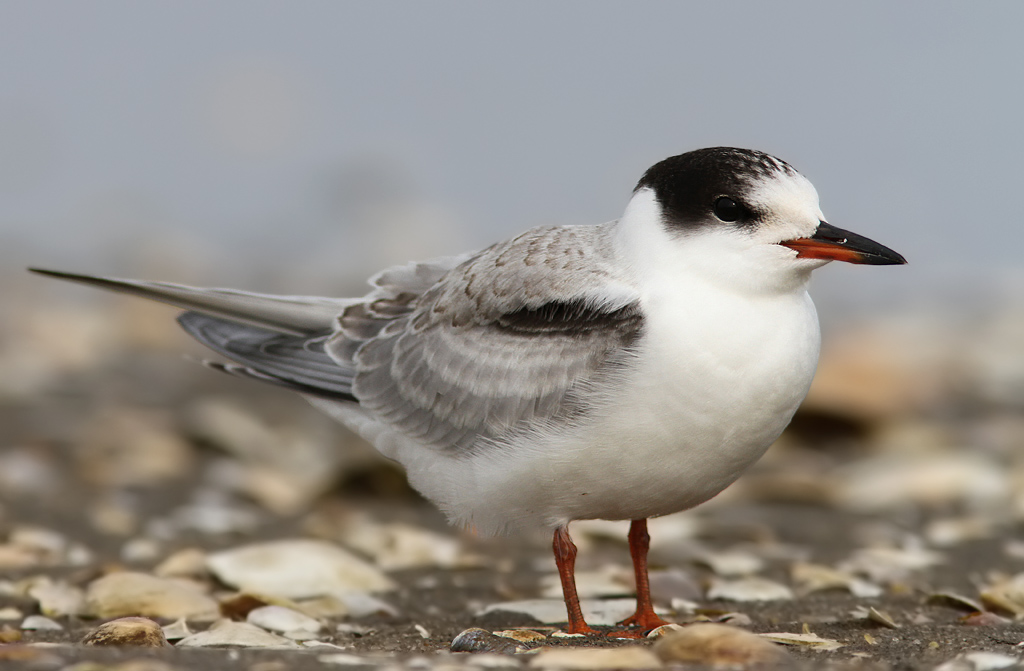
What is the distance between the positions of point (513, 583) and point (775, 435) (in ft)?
5.72

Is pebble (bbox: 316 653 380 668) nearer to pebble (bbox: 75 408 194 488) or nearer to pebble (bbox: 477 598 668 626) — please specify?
pebble (bbox: 477 598 668 626)

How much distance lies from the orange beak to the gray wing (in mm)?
555

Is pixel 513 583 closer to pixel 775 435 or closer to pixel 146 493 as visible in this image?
pixel 775 435

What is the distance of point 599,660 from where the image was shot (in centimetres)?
311

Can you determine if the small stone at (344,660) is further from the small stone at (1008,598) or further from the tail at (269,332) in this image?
the small stone at (1008,598)

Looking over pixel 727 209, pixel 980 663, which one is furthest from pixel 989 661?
pixel 727 209

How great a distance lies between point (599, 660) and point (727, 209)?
4.94ft

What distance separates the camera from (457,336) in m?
4.30

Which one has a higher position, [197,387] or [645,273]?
[645,273]

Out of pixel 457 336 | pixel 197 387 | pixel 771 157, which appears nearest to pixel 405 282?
pixel 457 336

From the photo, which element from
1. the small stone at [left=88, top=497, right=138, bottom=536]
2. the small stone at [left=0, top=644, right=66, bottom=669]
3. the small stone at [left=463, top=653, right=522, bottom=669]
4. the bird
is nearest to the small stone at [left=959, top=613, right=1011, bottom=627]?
the bird

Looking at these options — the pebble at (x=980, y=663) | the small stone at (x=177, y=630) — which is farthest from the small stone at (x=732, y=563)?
the small stone at (x=177, y=630)

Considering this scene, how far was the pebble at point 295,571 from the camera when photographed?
484 centimetres

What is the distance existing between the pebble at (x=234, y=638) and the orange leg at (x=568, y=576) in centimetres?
91
